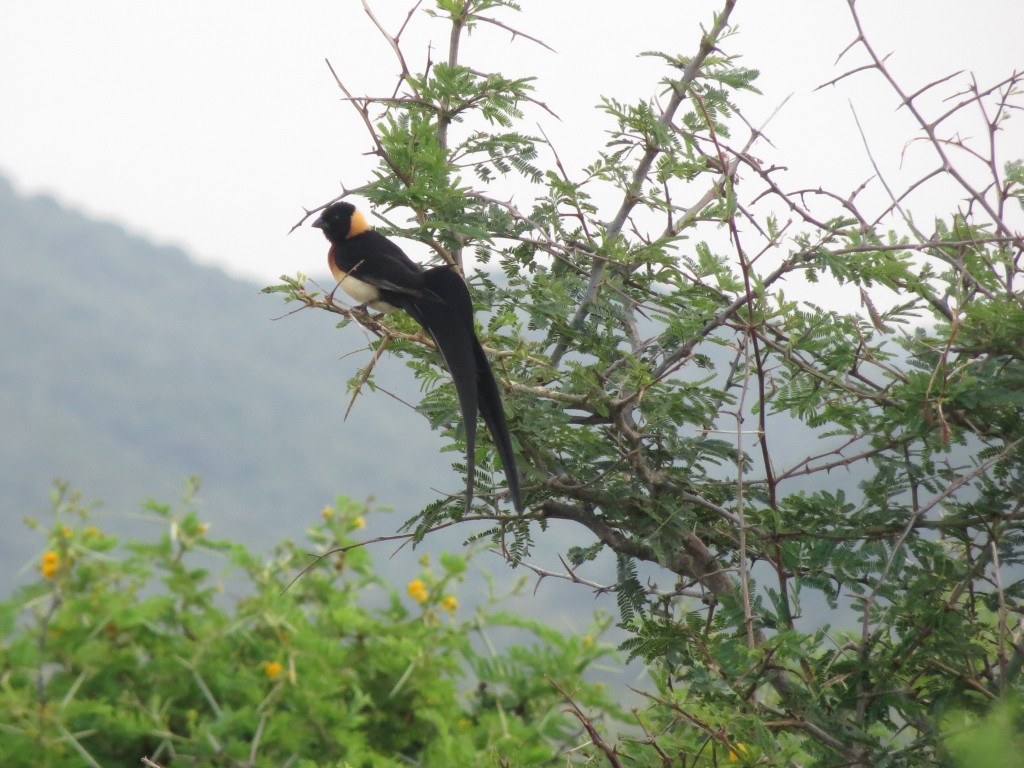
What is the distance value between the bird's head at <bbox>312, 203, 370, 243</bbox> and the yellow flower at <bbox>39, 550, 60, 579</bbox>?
136cm

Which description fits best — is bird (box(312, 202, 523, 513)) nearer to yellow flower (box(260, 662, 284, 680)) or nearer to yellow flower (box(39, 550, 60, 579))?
yellow flower (box(260, 662, 284, 680))

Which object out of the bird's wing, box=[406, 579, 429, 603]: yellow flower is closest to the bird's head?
the bird's wing

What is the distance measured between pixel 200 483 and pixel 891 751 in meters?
2.24

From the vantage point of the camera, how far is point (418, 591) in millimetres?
3266

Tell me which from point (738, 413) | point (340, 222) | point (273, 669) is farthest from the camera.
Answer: point (273, 669)

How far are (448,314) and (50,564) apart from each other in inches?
74.8

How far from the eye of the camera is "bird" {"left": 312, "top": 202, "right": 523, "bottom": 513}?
1.66m

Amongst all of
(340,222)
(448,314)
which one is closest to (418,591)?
(340,222)

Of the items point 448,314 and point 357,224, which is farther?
point 357,224

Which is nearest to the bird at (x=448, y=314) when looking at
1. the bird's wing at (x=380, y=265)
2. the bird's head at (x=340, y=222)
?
the bird's wing at (x=380, y=265)

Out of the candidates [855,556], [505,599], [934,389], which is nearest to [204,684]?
[505,599]

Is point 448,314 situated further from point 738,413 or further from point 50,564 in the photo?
point 50,564

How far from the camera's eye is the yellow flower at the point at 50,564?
290 centimetres

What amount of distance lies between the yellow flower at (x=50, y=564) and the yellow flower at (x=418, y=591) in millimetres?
1144
